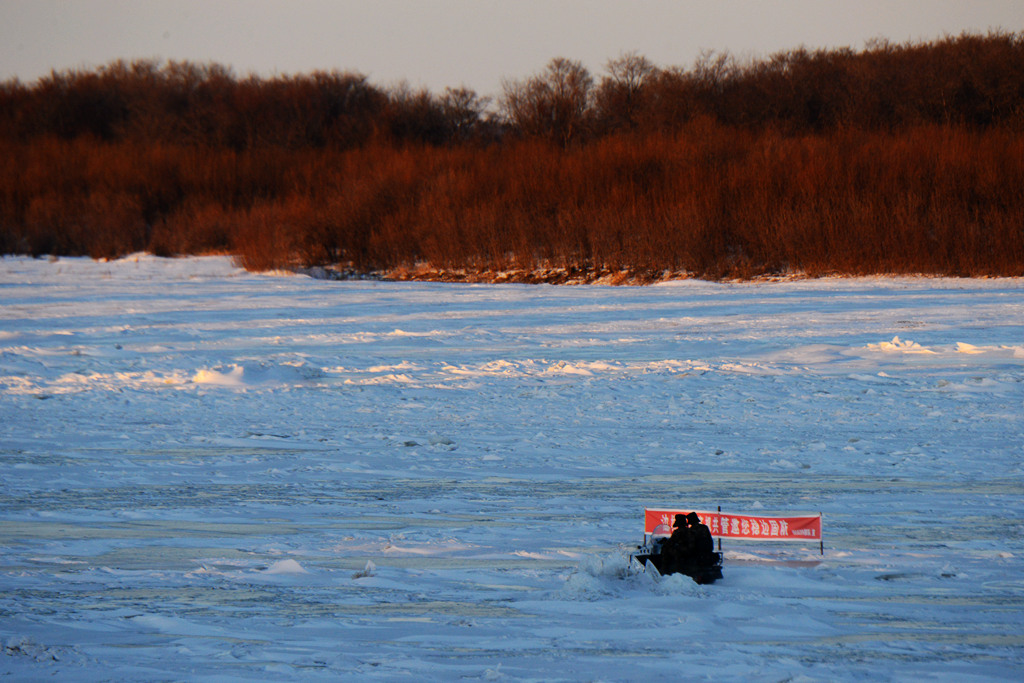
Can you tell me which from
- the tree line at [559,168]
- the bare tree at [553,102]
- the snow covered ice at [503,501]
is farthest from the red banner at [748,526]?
the bare tree at [553,102]

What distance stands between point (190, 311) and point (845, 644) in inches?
560

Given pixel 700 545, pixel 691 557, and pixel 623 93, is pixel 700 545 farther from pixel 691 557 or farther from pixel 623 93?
pixel 623 93

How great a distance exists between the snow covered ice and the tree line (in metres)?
10.6

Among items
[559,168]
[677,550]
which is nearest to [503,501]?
[677,550]

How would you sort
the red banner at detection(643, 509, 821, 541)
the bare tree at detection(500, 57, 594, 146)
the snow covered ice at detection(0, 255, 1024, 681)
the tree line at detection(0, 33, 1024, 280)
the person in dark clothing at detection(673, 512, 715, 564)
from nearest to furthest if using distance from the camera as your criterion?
1. the snow covered ice at detection(0, 255, 1024, 681)
2. the person in dark clothing at detection(673, 512, 715, 564)
3. the red banner at detection(643, 509, 821, 541)
4. the tree line at detection(0, 33, 1024, 280)
5. the bare tree at detection(500, 57, 594, 146)

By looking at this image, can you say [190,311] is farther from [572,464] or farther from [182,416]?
[572,464]

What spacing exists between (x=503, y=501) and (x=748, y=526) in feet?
5.13

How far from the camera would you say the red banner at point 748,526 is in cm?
442

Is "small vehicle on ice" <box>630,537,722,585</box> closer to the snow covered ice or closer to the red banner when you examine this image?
the snow covered ice

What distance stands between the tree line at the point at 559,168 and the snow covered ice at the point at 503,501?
10.6 metres

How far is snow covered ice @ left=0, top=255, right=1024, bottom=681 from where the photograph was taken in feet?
11.5

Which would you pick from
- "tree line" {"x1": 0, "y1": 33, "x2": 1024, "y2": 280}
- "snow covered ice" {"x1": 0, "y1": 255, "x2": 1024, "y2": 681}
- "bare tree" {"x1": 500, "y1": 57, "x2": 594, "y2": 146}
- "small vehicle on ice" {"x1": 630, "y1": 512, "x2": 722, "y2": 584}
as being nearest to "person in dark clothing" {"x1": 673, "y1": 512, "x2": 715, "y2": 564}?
"small vehicle on ice" {"x1": 630, "y1": 512, "x2": 722, "y2": 584}

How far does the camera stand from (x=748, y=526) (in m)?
4.49

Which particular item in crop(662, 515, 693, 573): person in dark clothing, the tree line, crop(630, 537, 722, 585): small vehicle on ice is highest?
the tree line
